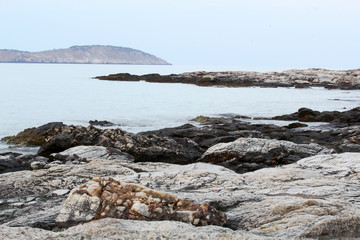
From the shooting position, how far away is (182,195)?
5148 mm

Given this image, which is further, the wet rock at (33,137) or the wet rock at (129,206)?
the wet rock at (33,137)

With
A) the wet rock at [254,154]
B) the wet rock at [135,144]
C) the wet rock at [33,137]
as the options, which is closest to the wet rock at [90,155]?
the wet rock at [135,144]

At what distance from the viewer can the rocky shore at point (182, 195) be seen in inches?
151

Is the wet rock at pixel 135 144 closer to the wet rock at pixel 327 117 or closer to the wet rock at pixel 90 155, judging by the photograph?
the wet rock at pixel 90 155

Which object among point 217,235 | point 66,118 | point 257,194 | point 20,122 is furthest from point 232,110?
point 217,235

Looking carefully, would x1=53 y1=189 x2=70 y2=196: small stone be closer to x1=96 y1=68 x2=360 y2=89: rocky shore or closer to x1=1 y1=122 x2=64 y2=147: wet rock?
x1=1 y1=122 x2=64 y2=147: wet rock

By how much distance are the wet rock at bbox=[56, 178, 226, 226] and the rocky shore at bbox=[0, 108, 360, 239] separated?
0.4 inches

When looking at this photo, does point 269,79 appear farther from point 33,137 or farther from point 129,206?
point 129,206

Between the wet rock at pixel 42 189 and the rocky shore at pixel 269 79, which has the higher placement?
the rocky shore at pixel 269 79

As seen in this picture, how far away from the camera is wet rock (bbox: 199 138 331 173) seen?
8.88 metres

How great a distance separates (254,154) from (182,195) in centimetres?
423

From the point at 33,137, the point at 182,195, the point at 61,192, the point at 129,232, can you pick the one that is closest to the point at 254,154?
the point at 182,195

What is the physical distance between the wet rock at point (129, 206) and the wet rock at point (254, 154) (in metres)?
4.27

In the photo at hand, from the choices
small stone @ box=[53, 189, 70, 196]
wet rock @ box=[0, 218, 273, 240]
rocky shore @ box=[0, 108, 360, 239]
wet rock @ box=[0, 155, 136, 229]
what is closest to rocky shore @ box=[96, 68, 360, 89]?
rocky shore @ box=[0, 108, 360, 239]
